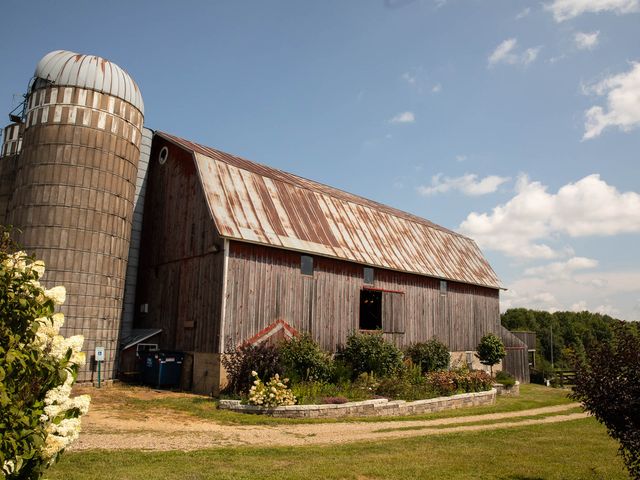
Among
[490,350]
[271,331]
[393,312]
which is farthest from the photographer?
[490,350]

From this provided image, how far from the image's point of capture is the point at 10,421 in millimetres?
3703

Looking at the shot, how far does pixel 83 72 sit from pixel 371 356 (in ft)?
51.8

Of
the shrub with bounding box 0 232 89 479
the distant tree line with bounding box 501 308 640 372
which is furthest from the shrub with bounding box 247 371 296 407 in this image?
the distant tree line with bounding box 501 308 640 372

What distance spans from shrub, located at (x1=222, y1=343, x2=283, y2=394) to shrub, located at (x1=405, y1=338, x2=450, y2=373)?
377 inches

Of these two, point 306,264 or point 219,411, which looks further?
point 306,264

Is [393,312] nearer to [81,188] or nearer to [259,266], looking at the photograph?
[259,266]

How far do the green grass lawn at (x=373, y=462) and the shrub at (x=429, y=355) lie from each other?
12.9m

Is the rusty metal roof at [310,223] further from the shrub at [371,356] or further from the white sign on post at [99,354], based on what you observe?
the white sign on post at [99,354]

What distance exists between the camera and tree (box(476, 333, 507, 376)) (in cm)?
2952

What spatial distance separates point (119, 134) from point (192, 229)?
4670mm

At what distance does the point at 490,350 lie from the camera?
96.8 ft

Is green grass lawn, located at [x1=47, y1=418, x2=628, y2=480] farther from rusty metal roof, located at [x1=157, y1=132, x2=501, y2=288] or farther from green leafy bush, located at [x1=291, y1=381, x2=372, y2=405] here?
rusty metal roof, located at [x1=157, y1=132, x2=501, y2=288]

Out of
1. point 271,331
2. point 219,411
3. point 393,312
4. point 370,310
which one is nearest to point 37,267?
point 219,411

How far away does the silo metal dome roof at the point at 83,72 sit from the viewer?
1956cm
